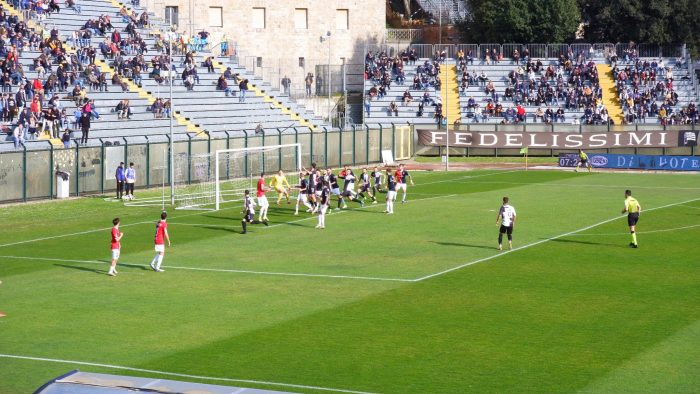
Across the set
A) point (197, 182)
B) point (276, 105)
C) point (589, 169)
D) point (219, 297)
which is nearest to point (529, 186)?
point (589, 169)

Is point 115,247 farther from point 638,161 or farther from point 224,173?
point 638,161

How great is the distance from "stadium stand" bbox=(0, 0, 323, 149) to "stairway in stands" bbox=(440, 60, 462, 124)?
458 inches

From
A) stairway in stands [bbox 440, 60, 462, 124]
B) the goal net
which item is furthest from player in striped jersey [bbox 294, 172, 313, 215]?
stairway in stands [bbox 440, 60, 462, 124]

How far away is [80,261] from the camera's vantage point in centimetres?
3719

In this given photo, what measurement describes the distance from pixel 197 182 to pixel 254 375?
39.4 meters

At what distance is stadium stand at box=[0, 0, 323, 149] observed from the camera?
66125 millimetres

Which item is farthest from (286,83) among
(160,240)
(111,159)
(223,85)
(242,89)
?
(160,240)

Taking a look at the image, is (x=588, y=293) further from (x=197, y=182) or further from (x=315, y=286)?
(x=197, y=182)

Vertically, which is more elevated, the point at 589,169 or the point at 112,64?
the point at 112,64

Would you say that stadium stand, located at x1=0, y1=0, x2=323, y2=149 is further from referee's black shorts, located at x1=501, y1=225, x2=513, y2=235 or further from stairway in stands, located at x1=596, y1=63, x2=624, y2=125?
referee's black shorts, located at x1=501, y1=225, x2=513, y2=235

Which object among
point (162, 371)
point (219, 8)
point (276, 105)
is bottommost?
point (162, 371)

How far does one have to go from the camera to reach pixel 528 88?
3625 inches

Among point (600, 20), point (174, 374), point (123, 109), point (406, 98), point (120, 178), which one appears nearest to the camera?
point (174, 374)

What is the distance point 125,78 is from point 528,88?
3514cm
